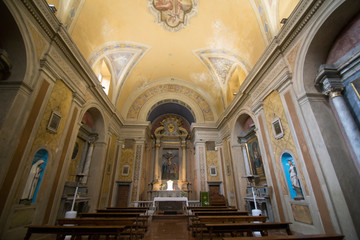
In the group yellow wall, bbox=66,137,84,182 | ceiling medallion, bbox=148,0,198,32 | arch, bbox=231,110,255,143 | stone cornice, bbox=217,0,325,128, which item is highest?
ceiling medallion, bbox=148,0,198,32

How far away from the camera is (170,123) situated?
600 inches

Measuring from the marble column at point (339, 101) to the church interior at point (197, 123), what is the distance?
30 mm

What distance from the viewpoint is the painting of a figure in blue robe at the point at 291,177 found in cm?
482

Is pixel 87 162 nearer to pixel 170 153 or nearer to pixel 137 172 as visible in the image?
pixel 137 172

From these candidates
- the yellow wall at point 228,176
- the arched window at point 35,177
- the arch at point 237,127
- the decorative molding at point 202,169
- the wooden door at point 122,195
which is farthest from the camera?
the decorative molding at point 202,169

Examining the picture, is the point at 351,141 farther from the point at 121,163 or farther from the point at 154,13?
the point at 121,163

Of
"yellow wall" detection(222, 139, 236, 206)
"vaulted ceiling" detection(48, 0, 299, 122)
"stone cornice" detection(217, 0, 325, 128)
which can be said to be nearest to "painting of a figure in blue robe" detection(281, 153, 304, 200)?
"stone cornice" detection(217, 0, 325, 128)

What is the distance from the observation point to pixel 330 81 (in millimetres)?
4371

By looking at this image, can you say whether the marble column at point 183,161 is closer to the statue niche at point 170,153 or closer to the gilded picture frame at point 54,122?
the statue niche at point 170,153

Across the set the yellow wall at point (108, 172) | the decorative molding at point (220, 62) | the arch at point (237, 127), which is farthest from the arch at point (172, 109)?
the arch at point (237, 127)

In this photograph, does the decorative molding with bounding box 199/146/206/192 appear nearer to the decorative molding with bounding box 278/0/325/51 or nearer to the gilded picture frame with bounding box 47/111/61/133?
the decorative molding with bounding box 278/0/325/51

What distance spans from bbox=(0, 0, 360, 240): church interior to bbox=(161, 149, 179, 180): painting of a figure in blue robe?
240 cm

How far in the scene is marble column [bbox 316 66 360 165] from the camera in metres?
3.87

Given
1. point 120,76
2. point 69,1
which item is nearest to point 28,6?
point 69,1
